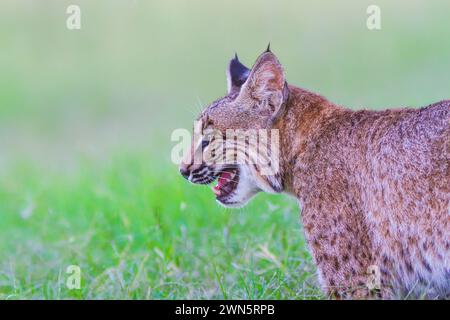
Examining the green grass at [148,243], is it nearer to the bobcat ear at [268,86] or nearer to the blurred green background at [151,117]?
the blurred green background at [151,117]

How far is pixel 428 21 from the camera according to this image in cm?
1542

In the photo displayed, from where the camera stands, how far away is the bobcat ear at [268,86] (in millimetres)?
5879

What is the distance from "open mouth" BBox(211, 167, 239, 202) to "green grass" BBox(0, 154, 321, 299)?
64 centimetres

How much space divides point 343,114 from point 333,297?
1191 mm

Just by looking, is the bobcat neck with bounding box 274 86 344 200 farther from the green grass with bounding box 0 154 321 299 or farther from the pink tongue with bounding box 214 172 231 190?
the green grass with bounding box 0 154 321 299

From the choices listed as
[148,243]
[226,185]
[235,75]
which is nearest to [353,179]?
[226,185]

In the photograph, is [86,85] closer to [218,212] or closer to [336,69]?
[336,69]

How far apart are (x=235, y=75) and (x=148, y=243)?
1964 mm

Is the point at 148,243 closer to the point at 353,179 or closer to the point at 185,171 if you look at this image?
the point at 185,171

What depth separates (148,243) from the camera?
25.3 feet

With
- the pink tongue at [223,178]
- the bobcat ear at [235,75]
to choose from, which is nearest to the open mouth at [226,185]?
the pink tongue at [223,178]

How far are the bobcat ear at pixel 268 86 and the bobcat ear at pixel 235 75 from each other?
0.23 m

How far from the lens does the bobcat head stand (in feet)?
19.6

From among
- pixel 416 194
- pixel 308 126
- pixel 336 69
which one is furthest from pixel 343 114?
pixel 336 69
